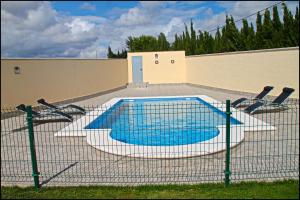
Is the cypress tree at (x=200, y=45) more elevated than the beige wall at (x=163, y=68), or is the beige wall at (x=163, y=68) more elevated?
the cypress tree at (x=200, y=45)

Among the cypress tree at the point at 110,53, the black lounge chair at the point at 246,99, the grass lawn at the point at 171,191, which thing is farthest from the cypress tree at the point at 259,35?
the cypress tree at the point at 110,53

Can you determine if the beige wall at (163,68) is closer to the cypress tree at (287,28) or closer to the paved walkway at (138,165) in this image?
the cypress tree at (287,28)

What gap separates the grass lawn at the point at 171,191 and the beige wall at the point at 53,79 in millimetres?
7862

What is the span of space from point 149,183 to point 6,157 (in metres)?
3.50

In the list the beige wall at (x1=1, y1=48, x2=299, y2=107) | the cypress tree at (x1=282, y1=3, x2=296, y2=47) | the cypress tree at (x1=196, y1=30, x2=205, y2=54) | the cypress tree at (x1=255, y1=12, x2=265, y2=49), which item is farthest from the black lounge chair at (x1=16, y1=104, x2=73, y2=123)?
the cypress tree at (x1=196, y1=30, x2=205, y2=54)

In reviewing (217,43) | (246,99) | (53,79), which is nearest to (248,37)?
(217,43)

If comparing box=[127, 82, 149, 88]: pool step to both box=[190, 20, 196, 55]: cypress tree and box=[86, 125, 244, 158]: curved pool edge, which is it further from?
box=[86, 125, 244, 158]: curved pool edge

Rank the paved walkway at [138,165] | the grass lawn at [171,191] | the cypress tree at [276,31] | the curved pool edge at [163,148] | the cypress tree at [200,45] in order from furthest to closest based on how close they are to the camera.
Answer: the cypress tree at [200,45], the cypress tree at [276,31], the curved pool edge at [163,148], the paved walkway at [138,165], the grass lawn at [171,191]

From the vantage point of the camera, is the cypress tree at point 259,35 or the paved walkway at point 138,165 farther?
the cypress tree at point 259,35

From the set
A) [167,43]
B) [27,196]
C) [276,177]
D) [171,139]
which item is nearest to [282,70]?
[171,139]

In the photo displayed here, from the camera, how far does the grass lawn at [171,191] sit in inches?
164

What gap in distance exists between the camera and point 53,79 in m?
15.1

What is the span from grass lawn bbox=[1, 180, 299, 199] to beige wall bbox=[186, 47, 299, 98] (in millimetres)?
10090

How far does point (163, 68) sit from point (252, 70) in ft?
36.4
